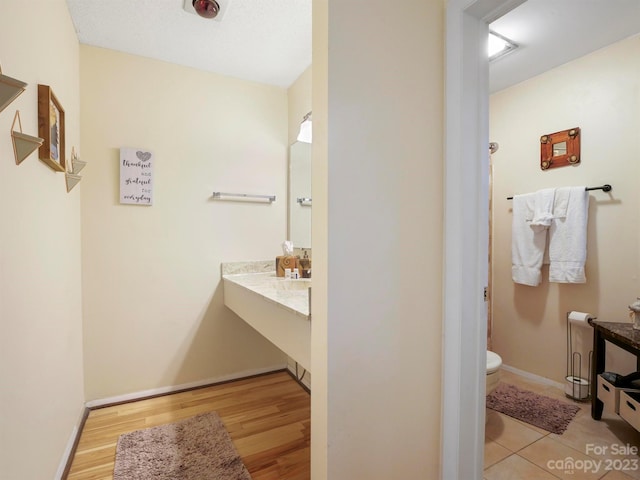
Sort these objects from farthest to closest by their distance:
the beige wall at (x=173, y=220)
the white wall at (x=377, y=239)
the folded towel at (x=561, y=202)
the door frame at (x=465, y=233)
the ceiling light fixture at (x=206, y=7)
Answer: the folded towel at (x=561, y=202)
the beige wall at (x=173, y=220)
the ceiling light fixture at (x=206, y=7)
the door frame at (x=465, y=233)
the white wall at (x=377, y=239)

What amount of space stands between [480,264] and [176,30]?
2.17 metres

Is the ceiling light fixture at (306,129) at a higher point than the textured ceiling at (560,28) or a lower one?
lower

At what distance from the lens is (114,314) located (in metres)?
2.15

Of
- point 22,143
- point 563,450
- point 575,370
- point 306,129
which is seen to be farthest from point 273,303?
point 575,370

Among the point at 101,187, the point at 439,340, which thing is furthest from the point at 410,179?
the point at 101,187

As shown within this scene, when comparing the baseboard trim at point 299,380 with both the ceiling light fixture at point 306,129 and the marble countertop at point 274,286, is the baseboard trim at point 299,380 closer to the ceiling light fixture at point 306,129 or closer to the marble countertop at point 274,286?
the marble countertop at point 274,286

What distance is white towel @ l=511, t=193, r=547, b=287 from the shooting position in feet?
7.82

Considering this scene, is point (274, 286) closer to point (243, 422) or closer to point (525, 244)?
point (243, 422)

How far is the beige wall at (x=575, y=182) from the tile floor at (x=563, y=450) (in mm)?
481

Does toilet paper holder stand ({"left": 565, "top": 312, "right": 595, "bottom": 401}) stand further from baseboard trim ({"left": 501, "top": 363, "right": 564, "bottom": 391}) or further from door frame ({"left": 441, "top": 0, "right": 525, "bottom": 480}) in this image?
door frame ({"left": 441, "top": 0, "right": 525, "bottom": 480})

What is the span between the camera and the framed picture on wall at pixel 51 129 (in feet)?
4.13

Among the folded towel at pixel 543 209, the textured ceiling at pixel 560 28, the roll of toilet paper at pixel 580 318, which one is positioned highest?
the textured ceiling at pixel 560 28

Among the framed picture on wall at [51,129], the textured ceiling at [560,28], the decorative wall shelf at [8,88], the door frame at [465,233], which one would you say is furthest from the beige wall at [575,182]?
the framed picture on wall at [51,129]

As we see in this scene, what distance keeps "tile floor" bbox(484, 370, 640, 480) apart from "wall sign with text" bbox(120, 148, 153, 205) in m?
2.62
